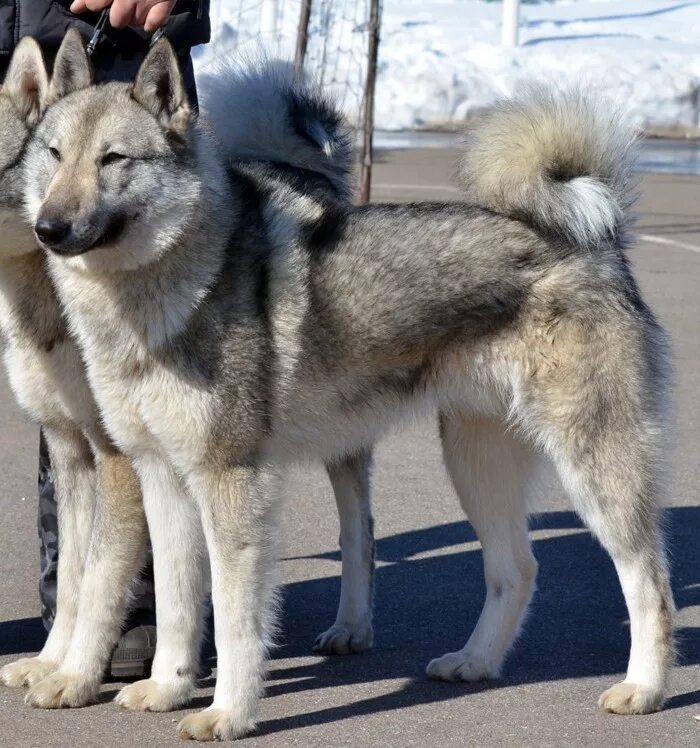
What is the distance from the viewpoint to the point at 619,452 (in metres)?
3.59

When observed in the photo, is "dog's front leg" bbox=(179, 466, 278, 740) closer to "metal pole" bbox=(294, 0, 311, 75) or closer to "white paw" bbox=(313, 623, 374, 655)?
"white paw" bbox=(313, 623, 374, 655)

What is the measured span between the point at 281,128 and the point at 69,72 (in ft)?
3.58

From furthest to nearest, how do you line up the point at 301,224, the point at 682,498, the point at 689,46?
the point at 689,46, the point at 682,498, the point at 301,224

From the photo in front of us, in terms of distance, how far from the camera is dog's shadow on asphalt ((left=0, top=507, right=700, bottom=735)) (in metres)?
3.83

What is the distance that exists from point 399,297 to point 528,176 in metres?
0.51

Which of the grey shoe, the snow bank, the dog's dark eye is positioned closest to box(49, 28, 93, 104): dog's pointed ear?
the dog's dark eye

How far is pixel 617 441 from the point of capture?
3586 millimetres

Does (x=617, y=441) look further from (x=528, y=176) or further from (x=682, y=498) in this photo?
(x=682, y=498)

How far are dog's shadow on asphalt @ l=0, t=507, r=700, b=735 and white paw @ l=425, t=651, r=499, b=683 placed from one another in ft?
0.10

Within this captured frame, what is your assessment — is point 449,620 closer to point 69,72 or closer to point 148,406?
point 148,406

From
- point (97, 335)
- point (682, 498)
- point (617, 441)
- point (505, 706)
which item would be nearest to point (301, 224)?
point (97, 335)

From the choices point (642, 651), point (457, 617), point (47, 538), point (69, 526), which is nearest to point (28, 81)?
point (69, 526)

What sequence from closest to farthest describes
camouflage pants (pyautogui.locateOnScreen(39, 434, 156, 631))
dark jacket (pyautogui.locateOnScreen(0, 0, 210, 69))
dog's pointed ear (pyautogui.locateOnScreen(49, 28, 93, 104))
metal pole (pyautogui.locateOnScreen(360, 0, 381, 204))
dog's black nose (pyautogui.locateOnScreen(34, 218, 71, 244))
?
1. dog's black nose (pyautogui.locateOnScreen(34, 218, 71, 244))
2. dog's pointed ear (pyautogui.locateOnScreen(49, 28, 93, 104))
3. dark jacket (pyautogui.locateOnScreen(0, 0, 210, 69))
4. camouflage pants (pyautogui.locateOnScreen(39, 434, 156, 631))
5. metal pole (pyautogui.locateOnScreen(360, 0, 381, 204))

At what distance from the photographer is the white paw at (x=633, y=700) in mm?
3561
